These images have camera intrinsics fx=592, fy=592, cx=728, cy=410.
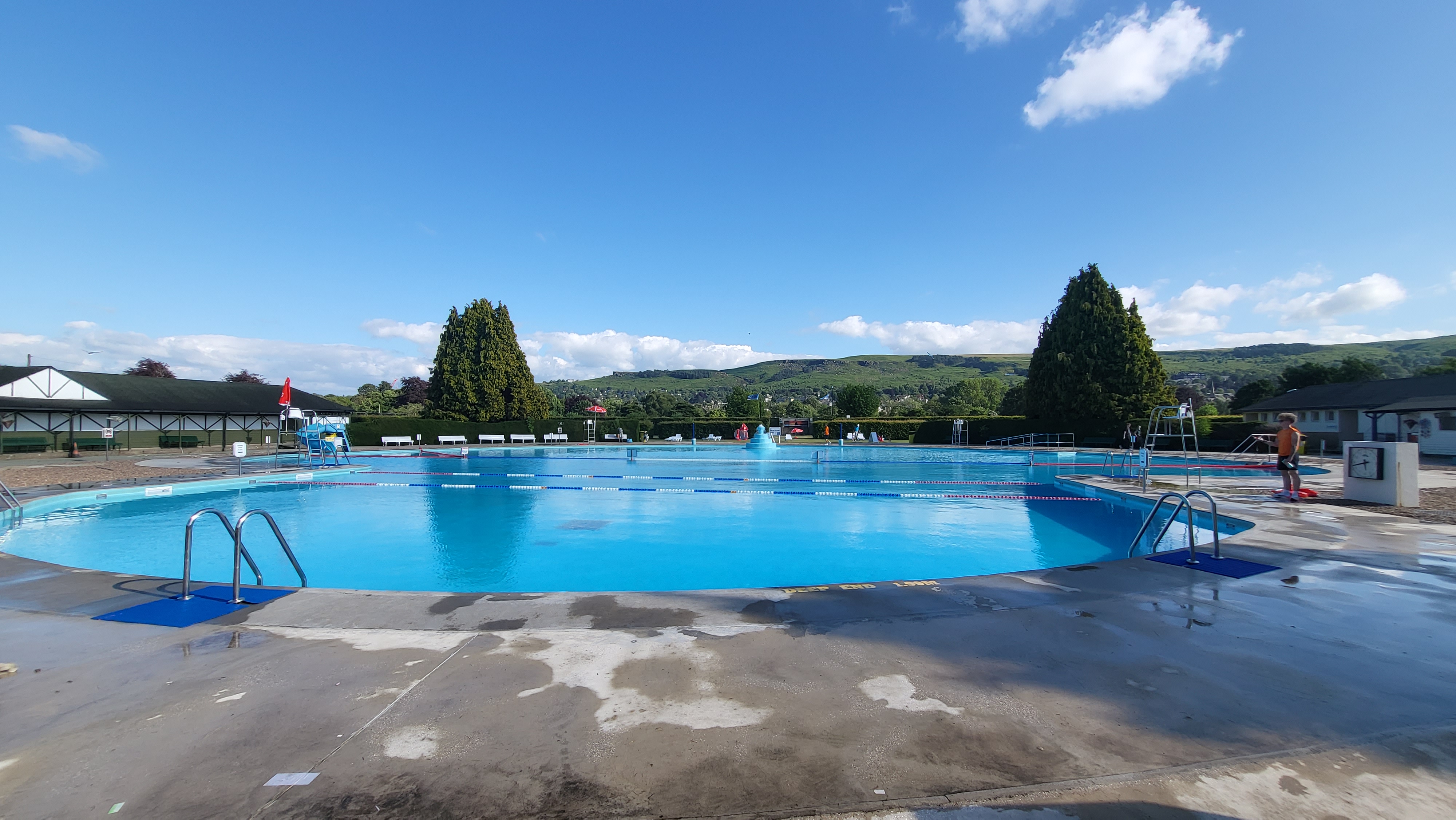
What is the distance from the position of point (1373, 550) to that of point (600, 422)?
127 feet

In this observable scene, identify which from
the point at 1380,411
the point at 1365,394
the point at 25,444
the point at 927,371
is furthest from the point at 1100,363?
the point at 927,371

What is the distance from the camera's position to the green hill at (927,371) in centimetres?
11356

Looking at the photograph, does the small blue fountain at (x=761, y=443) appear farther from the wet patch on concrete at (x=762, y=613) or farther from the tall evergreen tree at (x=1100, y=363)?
the wet patch on concrete at (x=762, y=613)

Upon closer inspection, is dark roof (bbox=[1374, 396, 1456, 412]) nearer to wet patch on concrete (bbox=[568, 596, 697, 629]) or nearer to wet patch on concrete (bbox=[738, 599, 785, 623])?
wet patch on concrete (bbox=[738, 599, 785, 623])

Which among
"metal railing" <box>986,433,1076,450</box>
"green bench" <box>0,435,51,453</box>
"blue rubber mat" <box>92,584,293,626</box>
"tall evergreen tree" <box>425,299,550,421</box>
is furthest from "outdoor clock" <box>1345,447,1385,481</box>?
"green bench" <box>0,435,51,453</box>

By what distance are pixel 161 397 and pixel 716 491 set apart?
1282 inches

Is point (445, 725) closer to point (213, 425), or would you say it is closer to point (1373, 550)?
point (1373, 550)

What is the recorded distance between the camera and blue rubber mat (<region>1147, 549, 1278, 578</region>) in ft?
17.7

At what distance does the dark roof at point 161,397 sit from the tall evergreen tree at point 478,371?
7012 millimetres

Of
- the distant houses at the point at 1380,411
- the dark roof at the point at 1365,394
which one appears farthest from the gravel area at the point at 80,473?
the dark roof at the point at 1365,394

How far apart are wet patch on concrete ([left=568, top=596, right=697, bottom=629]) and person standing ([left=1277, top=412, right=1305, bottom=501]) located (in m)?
11.6

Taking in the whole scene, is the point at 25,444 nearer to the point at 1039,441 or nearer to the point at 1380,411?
the point at 1039,441

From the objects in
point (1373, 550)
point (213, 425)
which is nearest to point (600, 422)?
point (213, 425)

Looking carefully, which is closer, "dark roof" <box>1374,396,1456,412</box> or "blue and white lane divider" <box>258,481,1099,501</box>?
"blue and white lane divider" <box>258,481,1099,501</box>
